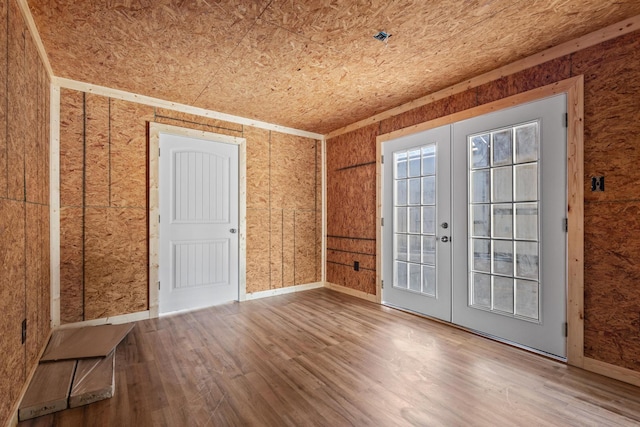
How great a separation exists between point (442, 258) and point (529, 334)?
1.03m

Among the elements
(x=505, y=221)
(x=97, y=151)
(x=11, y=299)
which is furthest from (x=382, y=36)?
(x=97, y=151)

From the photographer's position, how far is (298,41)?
8.11 feet

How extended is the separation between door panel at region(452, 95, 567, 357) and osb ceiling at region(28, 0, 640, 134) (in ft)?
2.17

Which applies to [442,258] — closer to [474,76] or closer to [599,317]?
[599,317]

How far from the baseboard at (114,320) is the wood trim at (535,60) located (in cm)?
395

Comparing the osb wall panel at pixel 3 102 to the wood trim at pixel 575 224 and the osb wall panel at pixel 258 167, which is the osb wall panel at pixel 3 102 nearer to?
the osb wall panel at pixel 258 167

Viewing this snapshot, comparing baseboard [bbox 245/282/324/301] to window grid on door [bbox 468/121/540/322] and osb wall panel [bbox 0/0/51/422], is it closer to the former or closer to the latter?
osb wall panel [bbox 0/0/51/422]

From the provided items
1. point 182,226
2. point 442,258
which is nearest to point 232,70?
point 182,226

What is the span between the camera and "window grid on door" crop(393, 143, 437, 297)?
138 inches

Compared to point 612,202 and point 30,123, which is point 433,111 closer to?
point 612,202

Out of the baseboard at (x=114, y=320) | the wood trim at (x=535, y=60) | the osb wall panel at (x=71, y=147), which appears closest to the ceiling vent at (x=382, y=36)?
the wood trim at (x=535, y=60)

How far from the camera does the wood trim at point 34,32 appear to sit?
199cm

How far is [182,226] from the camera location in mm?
3834

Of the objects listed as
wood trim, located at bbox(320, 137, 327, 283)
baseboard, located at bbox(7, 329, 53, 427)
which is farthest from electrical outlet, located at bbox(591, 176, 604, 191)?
baseboard, located at bbox(7, 329, 53, 427)
